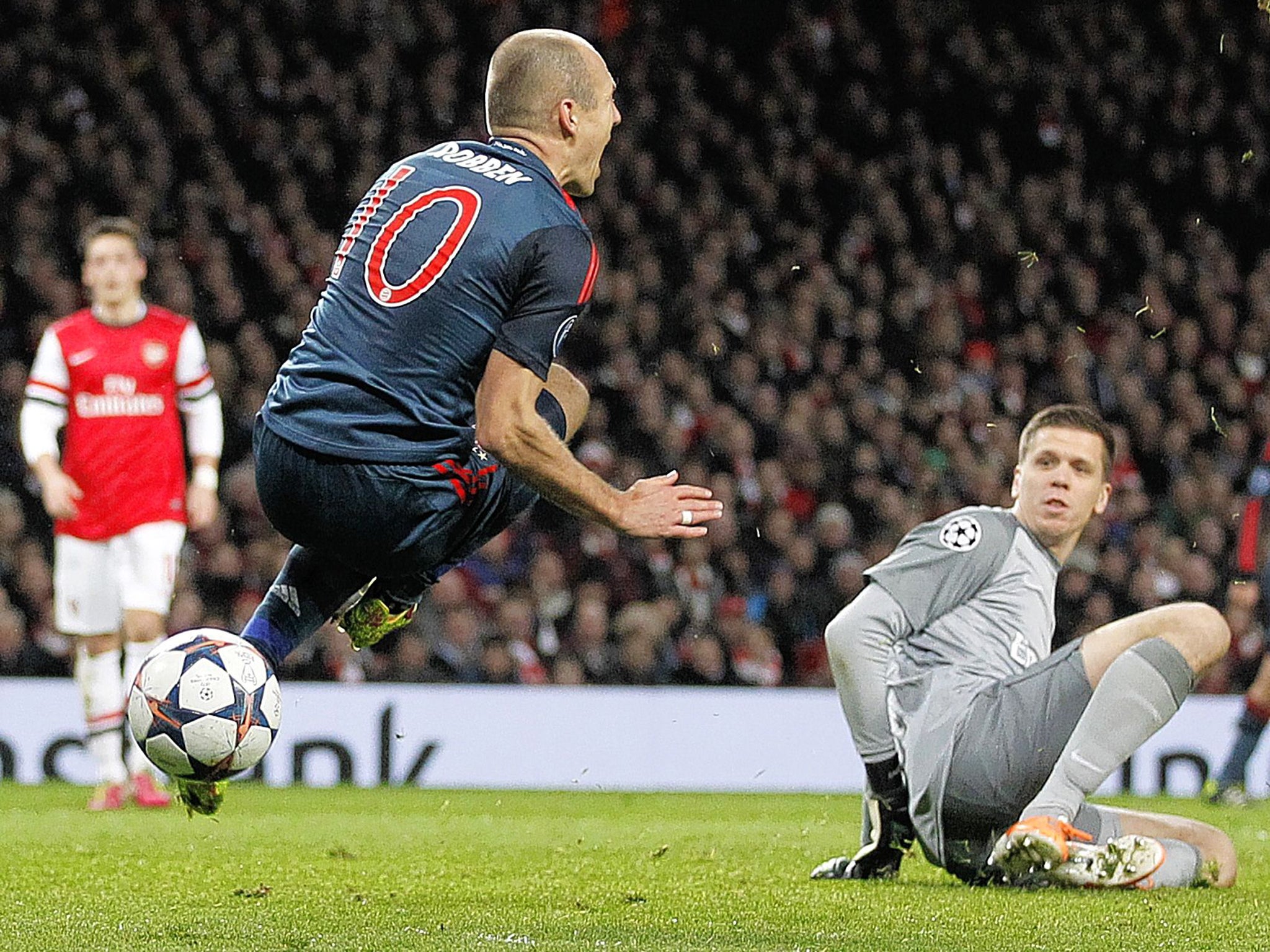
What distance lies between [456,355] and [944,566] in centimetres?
160

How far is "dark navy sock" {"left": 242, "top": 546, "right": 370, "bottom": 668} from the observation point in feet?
14.4

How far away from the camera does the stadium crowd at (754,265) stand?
34.0 feet

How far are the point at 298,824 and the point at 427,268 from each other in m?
3.23

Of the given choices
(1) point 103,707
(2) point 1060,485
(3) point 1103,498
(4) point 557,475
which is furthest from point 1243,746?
(4) point 557,475

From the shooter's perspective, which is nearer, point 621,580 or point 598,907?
point 598,907

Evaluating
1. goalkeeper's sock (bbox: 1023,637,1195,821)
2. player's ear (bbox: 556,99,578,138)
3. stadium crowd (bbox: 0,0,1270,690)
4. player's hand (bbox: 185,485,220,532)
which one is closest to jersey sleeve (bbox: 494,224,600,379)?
player's ear (bbox: 556,99,578,138)

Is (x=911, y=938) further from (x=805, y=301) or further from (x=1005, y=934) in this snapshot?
(x=805, y=301)

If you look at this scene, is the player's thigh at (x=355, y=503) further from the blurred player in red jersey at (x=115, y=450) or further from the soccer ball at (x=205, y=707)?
the blurred player in red jersey at (x=115, y=450)

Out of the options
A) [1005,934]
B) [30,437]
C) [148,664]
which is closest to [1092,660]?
[1005,934]

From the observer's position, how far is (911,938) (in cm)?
381

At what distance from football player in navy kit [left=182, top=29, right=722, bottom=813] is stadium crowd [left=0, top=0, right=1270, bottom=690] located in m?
5.64

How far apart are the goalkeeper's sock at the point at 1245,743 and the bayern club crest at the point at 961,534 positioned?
4170mm

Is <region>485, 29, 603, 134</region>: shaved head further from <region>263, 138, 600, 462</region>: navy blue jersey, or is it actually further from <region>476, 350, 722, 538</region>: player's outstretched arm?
<region>476, 350, 722, 538</region>: player's outstretched arm

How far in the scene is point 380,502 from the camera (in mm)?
3977
